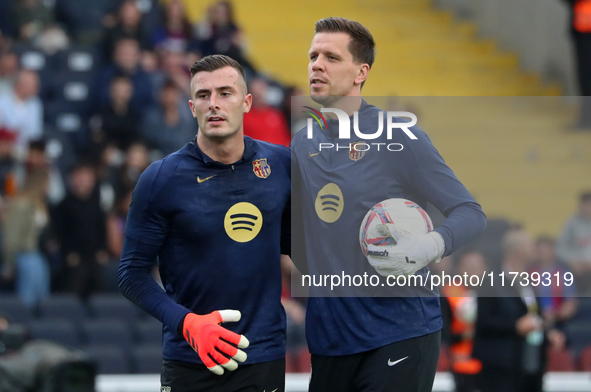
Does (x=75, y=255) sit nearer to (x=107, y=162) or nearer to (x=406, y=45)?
(x=107, y=162)

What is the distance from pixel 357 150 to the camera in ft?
11.4

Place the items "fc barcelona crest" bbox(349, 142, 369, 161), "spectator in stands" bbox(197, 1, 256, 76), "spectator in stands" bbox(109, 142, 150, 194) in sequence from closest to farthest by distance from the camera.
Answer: "fc barcelona crest" bbox(349, 142, 369, 161), "spectator in stands" bbox(109, 142, 150, 194), "spectator in stands" bbox(197, 1, 256, 76)

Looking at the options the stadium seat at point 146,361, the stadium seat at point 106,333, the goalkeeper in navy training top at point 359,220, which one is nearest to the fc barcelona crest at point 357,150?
the goalkeeper in navy training top at point 359,220

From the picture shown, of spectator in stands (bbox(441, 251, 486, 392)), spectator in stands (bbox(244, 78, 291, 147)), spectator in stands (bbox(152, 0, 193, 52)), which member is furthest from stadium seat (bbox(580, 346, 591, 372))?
spectator in stands (bbox(152, 0, 193, 52))

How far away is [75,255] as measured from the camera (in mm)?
7750

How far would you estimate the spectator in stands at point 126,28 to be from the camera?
364 inches

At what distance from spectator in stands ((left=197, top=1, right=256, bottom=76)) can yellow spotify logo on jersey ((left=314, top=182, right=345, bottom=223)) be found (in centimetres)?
640

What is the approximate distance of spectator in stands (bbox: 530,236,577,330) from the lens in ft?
14.2

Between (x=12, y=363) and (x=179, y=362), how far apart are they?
344 centimetres

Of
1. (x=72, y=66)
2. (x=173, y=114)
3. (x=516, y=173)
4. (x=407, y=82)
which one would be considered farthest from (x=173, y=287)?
(x=407, y=82)

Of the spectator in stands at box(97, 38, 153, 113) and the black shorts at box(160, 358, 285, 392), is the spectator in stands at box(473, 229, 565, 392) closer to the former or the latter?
the black shorts at box(160, 358, 285, 392)

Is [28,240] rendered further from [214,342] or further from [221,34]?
[214,342]

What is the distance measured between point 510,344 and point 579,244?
1603 mm

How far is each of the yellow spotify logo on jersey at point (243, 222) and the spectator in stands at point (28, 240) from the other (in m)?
4.58
